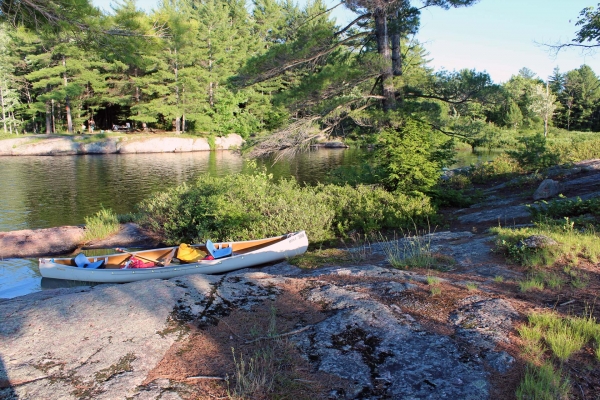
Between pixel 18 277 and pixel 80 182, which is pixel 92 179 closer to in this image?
pixel 80 182

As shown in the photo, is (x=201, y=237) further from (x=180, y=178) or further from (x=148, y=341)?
(x=180, y=178)

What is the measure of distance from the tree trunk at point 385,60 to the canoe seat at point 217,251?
742 centimetres

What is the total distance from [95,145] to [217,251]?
36134mm

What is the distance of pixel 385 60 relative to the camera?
Answer: 45.1 ft

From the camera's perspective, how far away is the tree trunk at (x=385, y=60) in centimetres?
1384

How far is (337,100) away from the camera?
45.9 ft

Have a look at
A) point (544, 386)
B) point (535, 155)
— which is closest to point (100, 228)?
point (544, 386)

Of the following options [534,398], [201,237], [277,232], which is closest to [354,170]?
[277,232]

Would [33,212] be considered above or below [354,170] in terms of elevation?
below

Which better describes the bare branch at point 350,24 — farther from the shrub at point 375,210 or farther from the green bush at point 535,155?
the green bush at point 535,155

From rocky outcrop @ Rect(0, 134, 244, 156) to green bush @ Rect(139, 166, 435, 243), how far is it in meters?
24.7

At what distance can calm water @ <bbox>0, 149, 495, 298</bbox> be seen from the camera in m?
12.2

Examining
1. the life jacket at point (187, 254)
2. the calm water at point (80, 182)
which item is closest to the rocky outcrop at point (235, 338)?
the life jacket at point (187, 254)

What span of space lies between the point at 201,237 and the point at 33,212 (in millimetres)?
9480
